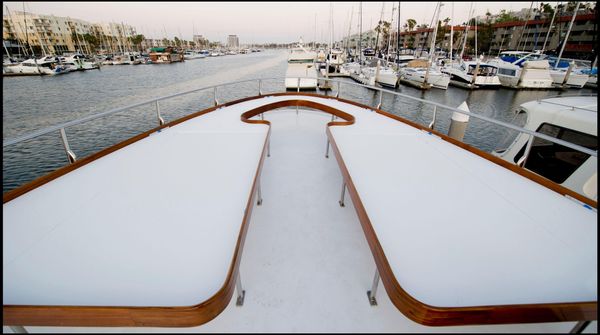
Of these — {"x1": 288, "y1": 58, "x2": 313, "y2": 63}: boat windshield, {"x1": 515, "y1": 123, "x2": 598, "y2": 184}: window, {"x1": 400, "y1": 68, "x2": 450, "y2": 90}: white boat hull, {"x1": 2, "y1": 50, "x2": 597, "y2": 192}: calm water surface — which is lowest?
{"x1": 2, "y1": 50, "x2": 597, "y2": 192}: calm water surface

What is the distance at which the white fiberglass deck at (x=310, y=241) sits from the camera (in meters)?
1.56

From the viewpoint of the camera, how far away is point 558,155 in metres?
4.61

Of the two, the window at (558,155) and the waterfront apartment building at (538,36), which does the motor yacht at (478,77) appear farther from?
the window at (558,155)

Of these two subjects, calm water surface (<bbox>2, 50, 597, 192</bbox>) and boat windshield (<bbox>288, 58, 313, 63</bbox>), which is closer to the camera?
calm water surface (<bbox>2, 50, 597, 192</bbox>)

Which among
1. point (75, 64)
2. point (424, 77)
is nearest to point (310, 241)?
point (424, 77)

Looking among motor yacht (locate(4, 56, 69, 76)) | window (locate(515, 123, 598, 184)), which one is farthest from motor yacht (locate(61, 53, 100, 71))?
window (locate(515, 123, 598, 184))

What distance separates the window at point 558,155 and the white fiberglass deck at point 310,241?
7.96 ft

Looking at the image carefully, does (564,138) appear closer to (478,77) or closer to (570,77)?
(478,77)

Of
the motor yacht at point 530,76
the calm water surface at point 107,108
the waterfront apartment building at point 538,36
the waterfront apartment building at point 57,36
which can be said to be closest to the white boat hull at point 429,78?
the calm water surface at point 107,108

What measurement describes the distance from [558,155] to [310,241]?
15.9 ft

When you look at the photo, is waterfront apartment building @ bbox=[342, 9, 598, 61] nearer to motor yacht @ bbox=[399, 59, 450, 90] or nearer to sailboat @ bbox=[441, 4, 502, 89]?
sailboat @ bbox=[441, 4, 502, 89]

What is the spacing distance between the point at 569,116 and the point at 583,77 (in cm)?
3179

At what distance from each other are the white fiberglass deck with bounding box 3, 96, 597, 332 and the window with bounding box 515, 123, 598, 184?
243 centimetres

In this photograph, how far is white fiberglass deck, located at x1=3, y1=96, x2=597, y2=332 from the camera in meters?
1.56
